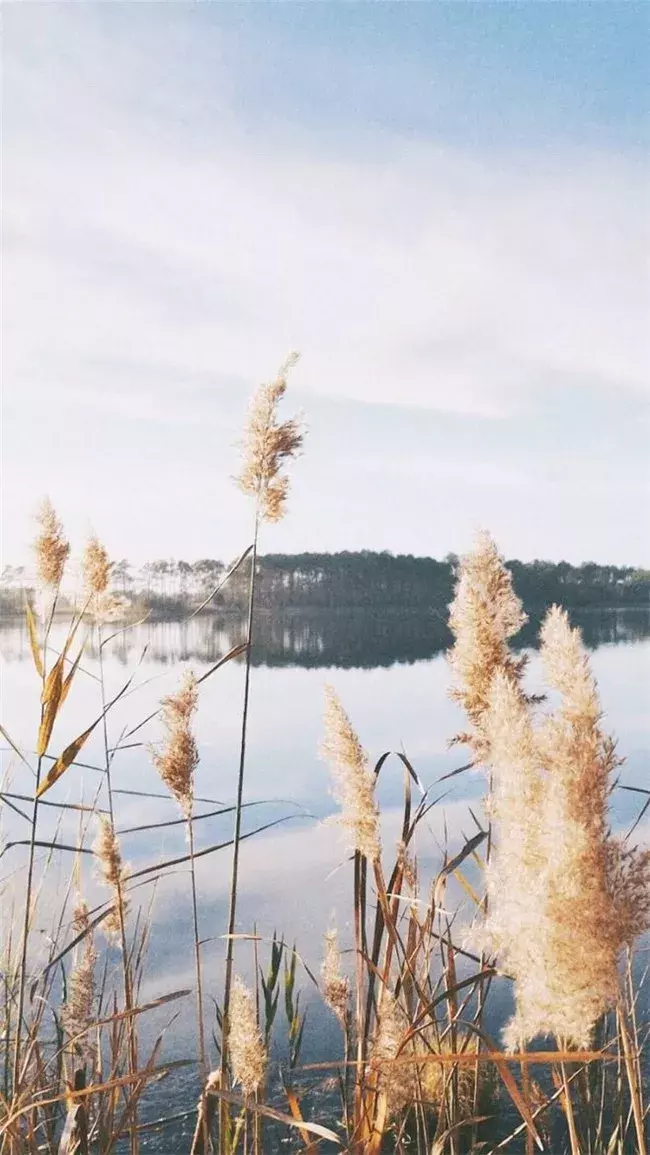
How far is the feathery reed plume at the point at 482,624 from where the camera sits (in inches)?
51.6

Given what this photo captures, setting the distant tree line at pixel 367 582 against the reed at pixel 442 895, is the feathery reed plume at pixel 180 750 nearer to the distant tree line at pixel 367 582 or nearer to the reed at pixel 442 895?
the reed at pixel 442 895

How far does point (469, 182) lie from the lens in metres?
5.06

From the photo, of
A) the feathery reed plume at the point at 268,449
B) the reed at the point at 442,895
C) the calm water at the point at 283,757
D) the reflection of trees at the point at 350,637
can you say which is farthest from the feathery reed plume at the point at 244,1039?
the reflection of trees at the point at 350,637

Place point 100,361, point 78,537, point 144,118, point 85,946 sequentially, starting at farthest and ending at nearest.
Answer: point 100,361, point 144,118, point 78,537, point 85,946

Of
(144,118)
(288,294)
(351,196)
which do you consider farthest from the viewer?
(288,294)

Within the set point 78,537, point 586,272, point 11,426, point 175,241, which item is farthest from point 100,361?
point 78,537

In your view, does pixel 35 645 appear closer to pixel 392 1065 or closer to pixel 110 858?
pixel 110 858

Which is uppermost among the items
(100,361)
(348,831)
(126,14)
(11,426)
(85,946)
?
(126,14)

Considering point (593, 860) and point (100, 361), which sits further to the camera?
point (100, 361)

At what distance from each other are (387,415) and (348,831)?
473 centimetres

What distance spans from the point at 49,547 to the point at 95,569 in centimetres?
13

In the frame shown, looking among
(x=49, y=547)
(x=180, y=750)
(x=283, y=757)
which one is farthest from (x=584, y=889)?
(x=283, y=757)

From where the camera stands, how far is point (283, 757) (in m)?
8.23

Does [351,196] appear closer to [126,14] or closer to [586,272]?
[126,14]
